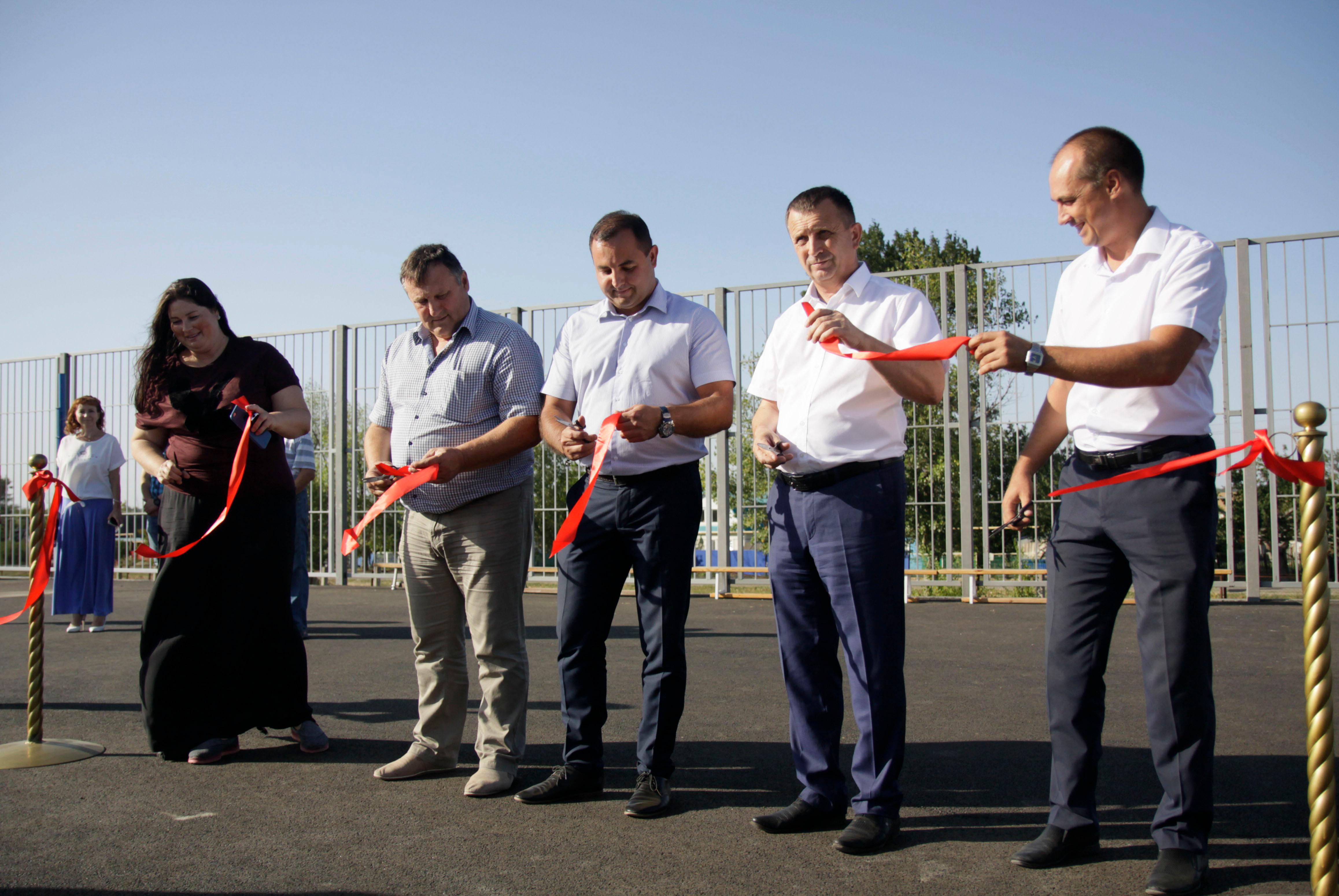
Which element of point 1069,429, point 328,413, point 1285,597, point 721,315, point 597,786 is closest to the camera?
point 1069,429

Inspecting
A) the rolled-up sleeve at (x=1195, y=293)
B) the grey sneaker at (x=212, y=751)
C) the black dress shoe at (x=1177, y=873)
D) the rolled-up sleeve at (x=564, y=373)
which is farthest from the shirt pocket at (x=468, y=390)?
the black dress shoe at (x=1177, y=873)

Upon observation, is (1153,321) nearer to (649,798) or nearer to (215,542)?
(649,798)

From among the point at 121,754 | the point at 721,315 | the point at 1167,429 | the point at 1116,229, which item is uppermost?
the point at 721,315

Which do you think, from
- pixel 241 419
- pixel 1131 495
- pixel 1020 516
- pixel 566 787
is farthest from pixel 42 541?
pixel 1131 495

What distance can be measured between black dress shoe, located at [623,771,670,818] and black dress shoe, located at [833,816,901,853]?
606 mm

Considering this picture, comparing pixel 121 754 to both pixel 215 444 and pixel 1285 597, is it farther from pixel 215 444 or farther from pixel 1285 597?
pixel 1285 597

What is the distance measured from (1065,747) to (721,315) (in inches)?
346

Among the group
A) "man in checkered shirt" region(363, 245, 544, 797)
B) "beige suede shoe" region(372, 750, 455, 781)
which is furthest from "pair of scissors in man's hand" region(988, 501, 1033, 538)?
"beige suede shoe" region(372, 750, 455, 781)

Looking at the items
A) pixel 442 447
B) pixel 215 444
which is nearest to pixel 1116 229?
pixel 442 447

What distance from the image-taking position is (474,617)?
3742 millimetres

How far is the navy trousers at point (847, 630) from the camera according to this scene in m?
3.04

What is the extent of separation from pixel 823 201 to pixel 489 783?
7.72ft

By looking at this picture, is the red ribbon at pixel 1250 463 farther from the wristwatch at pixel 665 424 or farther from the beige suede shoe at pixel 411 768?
the beige suede shoe at pixel 411 768

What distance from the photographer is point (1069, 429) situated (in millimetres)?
3014
